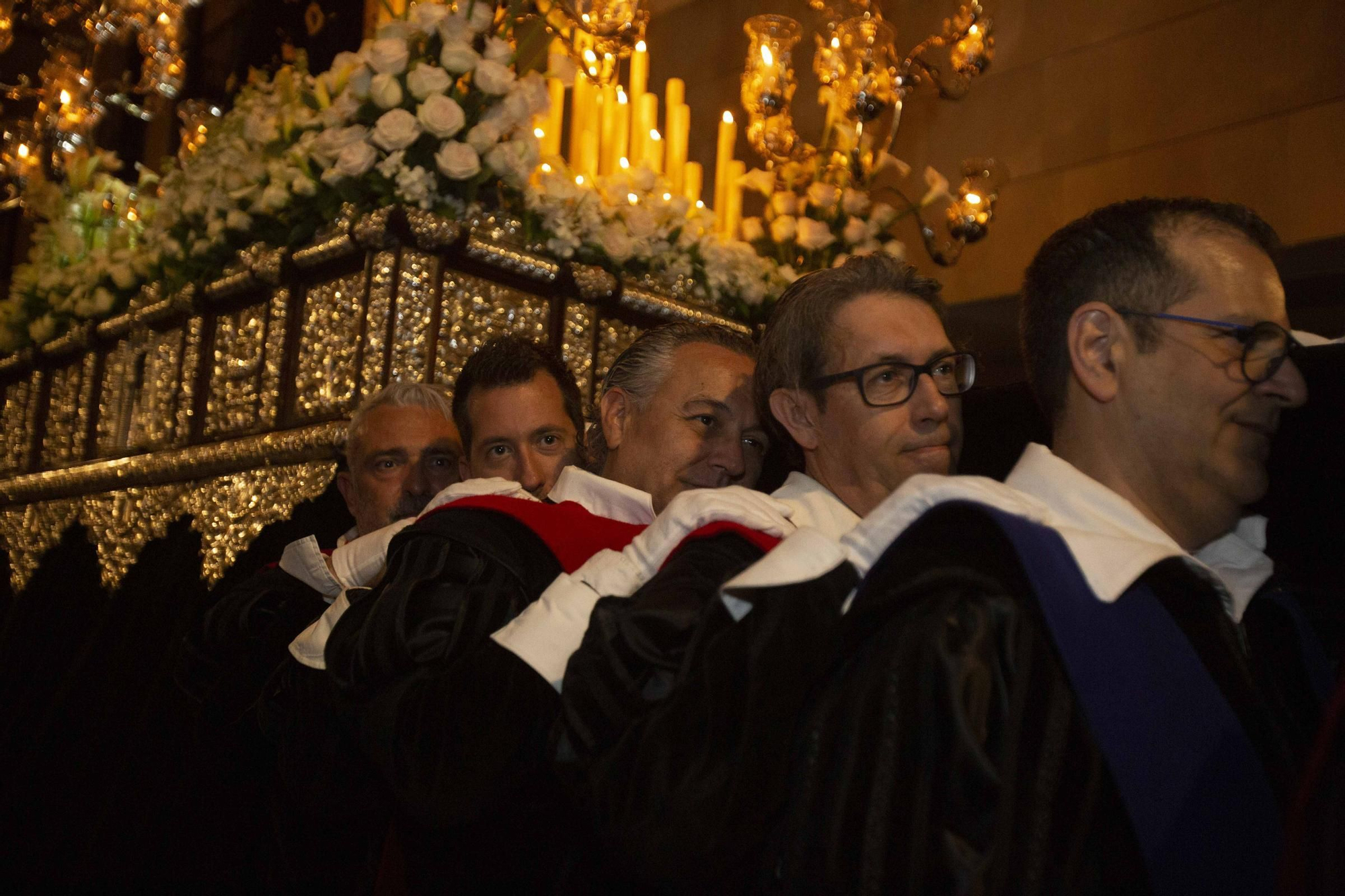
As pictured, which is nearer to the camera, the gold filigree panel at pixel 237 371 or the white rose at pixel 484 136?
the white rose at pixel 484 136

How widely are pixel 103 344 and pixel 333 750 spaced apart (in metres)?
2.94

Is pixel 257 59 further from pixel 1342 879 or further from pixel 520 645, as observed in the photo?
pixel 1342 879

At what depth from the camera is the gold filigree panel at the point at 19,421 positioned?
5066 mm

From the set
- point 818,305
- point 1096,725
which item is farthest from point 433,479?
point 1096,725

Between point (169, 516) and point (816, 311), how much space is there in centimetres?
263

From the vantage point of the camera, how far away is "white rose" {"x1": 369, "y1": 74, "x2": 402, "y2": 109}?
3123mm

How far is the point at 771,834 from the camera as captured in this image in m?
1.28

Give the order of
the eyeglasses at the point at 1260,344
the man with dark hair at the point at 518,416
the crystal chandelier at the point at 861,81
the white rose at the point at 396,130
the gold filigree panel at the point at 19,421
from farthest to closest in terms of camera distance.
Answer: the gold filigree panel at the point at 19,421 → the crystal chandelier at the point at 861,81 → the white rose at the point at 396,130 → the man with dark hair at the point at 518,416 → the eyeglasses at the point at 1260,344

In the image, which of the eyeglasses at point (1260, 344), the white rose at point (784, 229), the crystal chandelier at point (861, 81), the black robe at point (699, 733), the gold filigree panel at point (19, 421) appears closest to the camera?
the black robe at point (699, 733)

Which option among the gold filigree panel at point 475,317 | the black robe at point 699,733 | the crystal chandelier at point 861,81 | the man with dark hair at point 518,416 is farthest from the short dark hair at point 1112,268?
the crystal chandelier at point 861,81

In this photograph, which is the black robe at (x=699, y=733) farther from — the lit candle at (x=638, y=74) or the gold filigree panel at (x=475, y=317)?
the lit candle at (x=638, y=74)

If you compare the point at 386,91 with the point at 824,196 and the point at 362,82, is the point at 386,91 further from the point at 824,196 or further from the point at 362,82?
the point at 824,196

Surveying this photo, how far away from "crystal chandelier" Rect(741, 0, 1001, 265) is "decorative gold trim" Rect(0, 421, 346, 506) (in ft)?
5.83

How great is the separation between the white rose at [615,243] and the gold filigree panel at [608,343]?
0.62 ft
